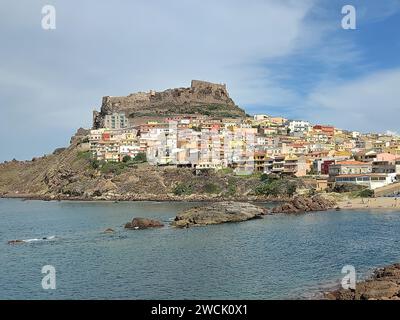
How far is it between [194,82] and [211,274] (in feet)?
386

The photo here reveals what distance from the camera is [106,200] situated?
7675 cm

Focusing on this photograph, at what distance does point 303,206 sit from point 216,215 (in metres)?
12.5

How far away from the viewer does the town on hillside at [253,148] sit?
67562 mm

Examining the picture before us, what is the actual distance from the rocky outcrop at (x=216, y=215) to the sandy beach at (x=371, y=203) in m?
12.0

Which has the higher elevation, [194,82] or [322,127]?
[194,82]

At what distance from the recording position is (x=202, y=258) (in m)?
26.6

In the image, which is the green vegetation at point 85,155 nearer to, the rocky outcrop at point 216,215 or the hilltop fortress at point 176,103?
the hilltop fortress at point 176,103

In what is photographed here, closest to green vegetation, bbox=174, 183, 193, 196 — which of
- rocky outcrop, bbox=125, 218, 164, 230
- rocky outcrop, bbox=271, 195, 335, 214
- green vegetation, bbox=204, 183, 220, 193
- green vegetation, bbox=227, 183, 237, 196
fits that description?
green vegetation, bbox=204, 183, 220, 193

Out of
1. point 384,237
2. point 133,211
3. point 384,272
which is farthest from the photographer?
point 133,211

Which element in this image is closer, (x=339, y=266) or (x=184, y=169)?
(x=339, y=266)

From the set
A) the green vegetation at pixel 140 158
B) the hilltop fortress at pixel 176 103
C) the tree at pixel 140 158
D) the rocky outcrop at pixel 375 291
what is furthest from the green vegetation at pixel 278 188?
the hilltop fortress at pixel 176 103

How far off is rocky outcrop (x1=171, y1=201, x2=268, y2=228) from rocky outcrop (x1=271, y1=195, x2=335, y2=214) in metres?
3.99
